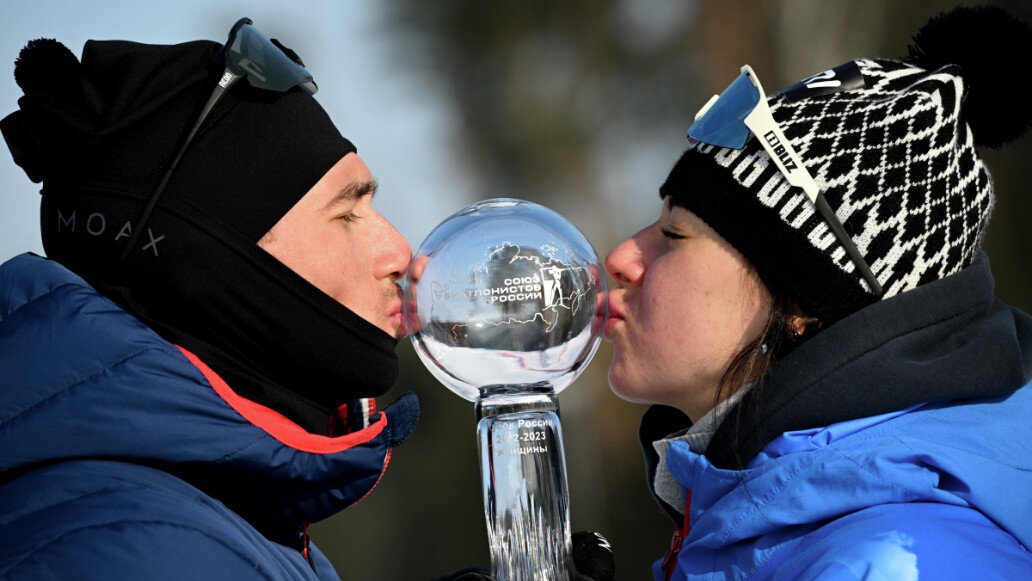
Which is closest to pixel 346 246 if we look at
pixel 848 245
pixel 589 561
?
pixel 589 561

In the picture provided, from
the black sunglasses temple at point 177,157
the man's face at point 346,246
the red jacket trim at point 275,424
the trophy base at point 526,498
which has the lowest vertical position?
the trophy base at point 526,498

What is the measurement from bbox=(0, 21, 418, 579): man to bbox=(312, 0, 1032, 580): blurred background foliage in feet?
16.6

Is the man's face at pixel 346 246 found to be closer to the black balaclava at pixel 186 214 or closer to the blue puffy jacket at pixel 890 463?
the black balaclava at pixel 186 214

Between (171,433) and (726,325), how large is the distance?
1.19 meters

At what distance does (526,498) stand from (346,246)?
863 mm

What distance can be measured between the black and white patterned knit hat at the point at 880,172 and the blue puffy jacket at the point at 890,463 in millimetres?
98

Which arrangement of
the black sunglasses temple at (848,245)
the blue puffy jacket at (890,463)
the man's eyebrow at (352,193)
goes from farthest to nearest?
the man's eyebrow at (352,193) → the black sunglasses temple at (848,245) → the blue puffy jacket at (890,463)

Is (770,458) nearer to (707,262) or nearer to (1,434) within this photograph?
(707,262)

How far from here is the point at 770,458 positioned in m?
1.61

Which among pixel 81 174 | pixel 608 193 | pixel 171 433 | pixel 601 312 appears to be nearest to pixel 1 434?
pixel 171 433

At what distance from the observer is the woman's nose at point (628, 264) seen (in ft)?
6.63

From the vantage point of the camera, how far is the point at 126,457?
5.10ft

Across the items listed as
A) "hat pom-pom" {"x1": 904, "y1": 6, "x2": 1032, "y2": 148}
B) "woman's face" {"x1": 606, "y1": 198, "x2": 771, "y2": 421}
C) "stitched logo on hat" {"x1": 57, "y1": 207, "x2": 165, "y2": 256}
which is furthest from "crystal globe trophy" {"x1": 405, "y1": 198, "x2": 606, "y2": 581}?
"hat pom-pom" {"x1": 904, "y1": 6, "x2": 1032, "y2": 148}

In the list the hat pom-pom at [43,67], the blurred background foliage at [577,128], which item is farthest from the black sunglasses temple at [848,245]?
the blurred background foliage at [577,128]
